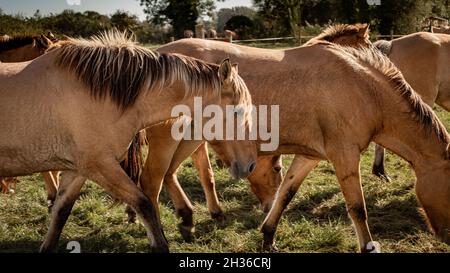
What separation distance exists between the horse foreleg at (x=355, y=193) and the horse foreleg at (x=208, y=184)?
164cm

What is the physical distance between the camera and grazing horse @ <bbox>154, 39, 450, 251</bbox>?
14.0 ft

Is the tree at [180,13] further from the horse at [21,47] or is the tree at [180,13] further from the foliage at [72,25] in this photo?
the horse at [21,47]

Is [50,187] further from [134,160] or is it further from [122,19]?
[122,19]

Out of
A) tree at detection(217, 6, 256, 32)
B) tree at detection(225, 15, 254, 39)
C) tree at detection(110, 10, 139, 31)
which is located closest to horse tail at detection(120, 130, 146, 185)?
tree at detection(110, 10, 139, 31)

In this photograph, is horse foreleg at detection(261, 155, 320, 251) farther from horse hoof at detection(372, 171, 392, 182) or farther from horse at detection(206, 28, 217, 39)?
horse at detection(206, 28, 217, 39)

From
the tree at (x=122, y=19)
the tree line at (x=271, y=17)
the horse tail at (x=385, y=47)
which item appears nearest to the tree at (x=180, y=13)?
the tree line at (x=271, y=17)

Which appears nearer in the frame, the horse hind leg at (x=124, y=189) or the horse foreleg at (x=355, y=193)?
the horse hind leg at (x=124, y=189)

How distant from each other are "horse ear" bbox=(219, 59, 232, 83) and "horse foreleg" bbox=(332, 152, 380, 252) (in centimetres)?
129

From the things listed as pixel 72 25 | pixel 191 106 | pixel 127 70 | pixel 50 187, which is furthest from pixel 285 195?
pixel 72 25

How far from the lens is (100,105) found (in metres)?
3.77

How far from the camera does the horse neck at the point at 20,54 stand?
21.3ft

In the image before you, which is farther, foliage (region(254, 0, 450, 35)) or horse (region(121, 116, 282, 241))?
foliage (region(254, 0, 450, 35))
